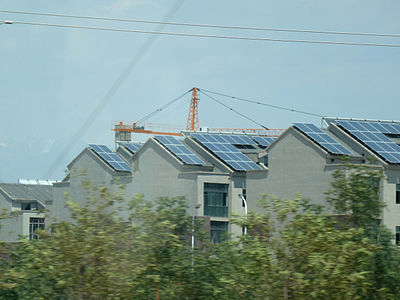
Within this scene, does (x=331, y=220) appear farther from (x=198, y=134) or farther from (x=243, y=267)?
(x=198, y=134)

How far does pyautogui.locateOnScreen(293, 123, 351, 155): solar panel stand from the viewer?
56531 mm

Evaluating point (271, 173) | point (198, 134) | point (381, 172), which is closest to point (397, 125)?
point (271, 173)

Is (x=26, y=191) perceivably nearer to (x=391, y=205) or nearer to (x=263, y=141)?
(x=263, y=141)

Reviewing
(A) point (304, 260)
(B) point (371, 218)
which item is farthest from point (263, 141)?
(A) point (304, 260)

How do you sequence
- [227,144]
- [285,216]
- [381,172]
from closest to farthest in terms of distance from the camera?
[285,216] → [381,172] → [227,144]

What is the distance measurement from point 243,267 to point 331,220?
205 centimetres

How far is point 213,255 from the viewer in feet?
58.3

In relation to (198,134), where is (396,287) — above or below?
below

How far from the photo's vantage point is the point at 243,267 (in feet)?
52.5

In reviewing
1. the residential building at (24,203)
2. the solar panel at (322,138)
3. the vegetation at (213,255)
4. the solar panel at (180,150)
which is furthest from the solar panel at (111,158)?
the vegetation at (213,255)

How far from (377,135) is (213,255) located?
4249 centimetres

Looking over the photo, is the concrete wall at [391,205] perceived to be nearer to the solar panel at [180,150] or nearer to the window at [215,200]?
the window at [215,200]

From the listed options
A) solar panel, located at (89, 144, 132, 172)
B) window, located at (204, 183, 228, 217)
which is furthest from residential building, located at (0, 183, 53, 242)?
window, located at (204, 183, 228, 217)

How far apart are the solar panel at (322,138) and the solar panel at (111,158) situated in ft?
64.8
